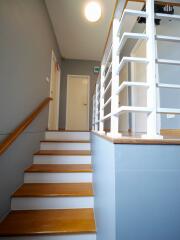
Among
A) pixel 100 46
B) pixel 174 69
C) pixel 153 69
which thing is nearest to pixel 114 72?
pixel 153 69

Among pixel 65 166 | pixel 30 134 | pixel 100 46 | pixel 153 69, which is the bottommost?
pixel 65 166

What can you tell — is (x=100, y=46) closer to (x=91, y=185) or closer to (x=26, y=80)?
(x=26, y=80)

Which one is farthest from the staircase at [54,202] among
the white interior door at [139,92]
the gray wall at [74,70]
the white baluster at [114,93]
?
the gray wall at [74,70]

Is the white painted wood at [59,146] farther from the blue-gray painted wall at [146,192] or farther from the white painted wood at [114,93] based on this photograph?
the blue-gray painted wall at [146,192]

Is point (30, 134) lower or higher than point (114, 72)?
lower

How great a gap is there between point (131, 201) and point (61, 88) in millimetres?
4461

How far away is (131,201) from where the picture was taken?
0.64 meters

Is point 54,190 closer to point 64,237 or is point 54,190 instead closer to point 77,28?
point 64,237

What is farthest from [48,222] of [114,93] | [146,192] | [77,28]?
[77,28]

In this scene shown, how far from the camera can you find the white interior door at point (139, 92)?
9.11ft

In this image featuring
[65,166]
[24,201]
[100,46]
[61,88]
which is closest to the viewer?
[24,201]

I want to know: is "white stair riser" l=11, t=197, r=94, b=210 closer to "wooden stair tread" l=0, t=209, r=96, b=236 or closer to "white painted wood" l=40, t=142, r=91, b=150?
"wooden stair tread" l=0, t=209, r=96, b=236

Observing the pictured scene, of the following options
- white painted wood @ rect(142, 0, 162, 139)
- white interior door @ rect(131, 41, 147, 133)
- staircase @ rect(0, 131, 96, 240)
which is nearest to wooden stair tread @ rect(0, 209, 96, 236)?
staircase @ rect(0, 131, 96, 240)

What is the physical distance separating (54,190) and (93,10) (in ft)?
10.1
